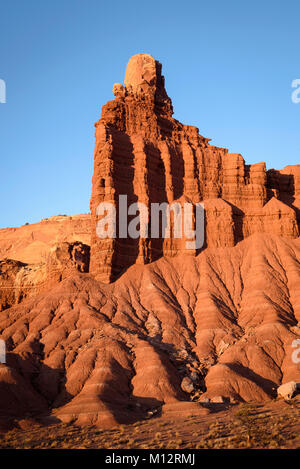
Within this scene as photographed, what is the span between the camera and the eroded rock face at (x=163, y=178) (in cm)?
7744

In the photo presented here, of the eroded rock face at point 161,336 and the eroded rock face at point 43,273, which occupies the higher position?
the eroded rock face at point 43,273

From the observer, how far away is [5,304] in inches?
3135

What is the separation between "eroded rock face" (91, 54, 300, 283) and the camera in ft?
254

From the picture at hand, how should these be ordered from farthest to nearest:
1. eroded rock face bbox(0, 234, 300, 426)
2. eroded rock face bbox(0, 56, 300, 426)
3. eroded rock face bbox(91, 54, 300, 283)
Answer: eroded rock face bbox(91, 54, 300, 283), eroded rock face bbox(0, 56, 300, 426), eroded rock face bbox(0, 234, 300, 426)

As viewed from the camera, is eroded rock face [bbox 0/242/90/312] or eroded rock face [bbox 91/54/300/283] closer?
eroded rock face [bbox 91/54/300/283]

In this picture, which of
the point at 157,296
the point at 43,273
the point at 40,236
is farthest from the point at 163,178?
the point at 40,236

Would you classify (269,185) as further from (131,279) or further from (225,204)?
(131,279)

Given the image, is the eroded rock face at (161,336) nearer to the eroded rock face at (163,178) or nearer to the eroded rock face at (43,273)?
the eroded rock face at (163,178)

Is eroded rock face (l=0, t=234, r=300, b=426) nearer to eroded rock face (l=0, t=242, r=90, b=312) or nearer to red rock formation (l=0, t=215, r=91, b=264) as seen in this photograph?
eroded rock face (l=0, t=242, r=90, b=312)

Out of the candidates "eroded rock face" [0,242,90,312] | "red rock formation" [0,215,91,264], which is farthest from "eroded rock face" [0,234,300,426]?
"red rock formation" [0,215,91,264]

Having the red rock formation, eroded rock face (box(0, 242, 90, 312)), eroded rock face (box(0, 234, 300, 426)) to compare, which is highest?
the red rock formation

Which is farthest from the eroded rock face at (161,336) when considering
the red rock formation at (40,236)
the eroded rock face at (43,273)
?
the red rock formation at (40,236)
